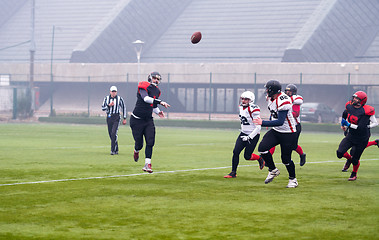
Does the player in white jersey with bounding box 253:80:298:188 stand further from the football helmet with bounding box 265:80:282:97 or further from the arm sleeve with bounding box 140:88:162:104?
the arm sleeve with bounding box 140:88:162:104

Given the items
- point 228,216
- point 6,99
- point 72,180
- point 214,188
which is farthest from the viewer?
point 6,99

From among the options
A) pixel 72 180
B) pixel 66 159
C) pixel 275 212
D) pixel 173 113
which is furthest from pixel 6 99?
pixel 275 212

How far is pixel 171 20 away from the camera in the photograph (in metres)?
69.1

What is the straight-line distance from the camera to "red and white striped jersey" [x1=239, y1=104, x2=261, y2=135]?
13.4m

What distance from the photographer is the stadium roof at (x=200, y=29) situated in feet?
187

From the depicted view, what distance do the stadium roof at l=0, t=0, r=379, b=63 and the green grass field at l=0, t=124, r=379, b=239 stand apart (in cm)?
3985

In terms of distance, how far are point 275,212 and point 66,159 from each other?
9.12m

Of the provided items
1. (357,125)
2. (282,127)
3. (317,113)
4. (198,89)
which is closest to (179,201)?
(282,127)

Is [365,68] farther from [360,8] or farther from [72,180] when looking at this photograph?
[72,180]

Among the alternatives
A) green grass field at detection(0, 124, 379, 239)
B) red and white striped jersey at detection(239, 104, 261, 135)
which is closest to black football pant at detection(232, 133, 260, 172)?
red and white striped jersey at detection(239, 104, 261, 135)

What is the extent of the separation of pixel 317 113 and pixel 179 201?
35189mm

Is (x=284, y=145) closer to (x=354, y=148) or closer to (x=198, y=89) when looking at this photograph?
(x=354, y=148)

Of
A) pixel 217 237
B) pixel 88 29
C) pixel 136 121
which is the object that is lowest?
pixel 217 237

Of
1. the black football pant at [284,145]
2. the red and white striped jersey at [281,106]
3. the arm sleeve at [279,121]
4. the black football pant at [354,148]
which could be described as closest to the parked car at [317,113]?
the black football pant at [354,148]
